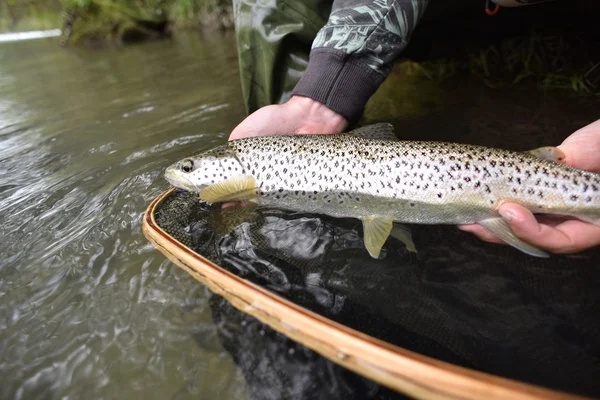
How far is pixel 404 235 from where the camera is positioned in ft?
5.81

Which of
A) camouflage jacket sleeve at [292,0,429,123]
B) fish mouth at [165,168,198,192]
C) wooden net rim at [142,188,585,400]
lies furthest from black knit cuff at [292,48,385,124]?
wooden net rim at [142,188,585,400]

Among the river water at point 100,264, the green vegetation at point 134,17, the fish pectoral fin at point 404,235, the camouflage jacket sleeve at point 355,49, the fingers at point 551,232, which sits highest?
the camouflage jacket sleeve at point 355,49

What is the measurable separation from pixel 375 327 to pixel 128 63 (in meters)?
8.33

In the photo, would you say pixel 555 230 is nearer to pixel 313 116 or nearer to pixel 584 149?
pixel 584 149

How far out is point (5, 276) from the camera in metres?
1.82

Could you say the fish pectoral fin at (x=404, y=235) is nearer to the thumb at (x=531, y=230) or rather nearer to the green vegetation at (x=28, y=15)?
the thumb at (x=531, y=230)

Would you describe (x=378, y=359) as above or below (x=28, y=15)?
above

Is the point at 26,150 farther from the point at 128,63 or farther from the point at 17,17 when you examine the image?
the point at 17,17

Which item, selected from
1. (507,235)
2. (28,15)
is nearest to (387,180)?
(507,235)

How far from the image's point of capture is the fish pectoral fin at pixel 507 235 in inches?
60.7

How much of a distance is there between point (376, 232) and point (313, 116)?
41.0 inches

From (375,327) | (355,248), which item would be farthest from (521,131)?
(375,327)

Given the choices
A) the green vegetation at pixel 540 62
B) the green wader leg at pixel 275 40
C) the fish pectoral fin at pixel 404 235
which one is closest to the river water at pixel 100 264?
the green wader leg at pixel 275 40

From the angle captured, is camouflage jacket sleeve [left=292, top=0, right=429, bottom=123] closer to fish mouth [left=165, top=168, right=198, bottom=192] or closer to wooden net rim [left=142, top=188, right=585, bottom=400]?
fish mouth [left=165, top=168, right=198, bottom=192]
